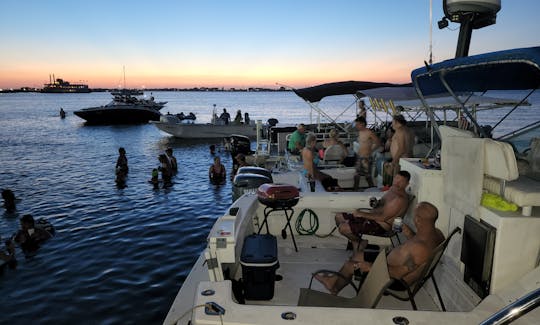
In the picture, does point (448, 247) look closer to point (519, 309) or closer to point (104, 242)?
point (519, 309)

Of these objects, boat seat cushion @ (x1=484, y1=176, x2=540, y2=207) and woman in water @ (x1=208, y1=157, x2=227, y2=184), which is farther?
woman in water @ (x1=208, y1=157, x2=227, y2=184)

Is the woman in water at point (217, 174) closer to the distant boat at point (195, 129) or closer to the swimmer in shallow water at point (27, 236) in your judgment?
the swimmer in shallow water at point (27, 236)

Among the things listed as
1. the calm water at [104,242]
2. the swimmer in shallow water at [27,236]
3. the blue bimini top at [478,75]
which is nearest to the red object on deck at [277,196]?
the blue bimini top at [478,75]

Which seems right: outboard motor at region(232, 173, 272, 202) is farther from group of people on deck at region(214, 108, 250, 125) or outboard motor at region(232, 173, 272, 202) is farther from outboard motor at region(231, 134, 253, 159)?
group of people on deck at region(214, 108, 250, 125)

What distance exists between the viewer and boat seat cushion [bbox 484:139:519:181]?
10.5 ft

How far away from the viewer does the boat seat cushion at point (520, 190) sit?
124 inches

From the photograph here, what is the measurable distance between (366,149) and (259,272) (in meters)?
5.80

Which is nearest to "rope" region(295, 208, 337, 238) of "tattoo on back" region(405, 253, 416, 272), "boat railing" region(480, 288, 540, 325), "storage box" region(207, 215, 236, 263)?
"storage box" region(207, 215, 236, 263)

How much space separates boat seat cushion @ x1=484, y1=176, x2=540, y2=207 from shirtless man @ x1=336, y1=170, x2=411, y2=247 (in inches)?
59.8

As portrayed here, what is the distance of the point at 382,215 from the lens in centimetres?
531

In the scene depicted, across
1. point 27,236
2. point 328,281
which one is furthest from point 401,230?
point 27,236

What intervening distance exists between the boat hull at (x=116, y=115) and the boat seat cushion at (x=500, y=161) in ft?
172

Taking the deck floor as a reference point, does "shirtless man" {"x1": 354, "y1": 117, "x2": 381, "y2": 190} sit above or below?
above

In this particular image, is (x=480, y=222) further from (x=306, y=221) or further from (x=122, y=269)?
(x=122, y=269)
